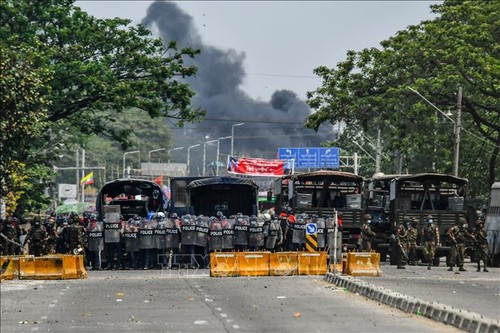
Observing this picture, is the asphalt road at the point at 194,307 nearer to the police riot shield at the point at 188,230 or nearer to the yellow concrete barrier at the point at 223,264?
the yellow concrete barrier at the point at 223,264

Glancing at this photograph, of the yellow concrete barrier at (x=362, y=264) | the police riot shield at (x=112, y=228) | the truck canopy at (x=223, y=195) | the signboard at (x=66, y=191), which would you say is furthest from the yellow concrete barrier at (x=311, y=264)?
the signboard at (x=66, y=191)

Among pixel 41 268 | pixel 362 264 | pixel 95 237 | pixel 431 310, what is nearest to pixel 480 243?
pixel 362 264

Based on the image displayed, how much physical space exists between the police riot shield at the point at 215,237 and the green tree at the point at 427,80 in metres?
21.3

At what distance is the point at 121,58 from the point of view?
56.9m

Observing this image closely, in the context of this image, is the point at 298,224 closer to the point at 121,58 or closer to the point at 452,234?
the point at 452,234

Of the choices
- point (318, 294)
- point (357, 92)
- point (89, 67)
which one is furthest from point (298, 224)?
point (357, 92)

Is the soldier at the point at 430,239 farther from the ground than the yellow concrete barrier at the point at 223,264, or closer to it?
farther from the ground

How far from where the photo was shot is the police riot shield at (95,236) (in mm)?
38594

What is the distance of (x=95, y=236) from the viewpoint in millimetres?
38625

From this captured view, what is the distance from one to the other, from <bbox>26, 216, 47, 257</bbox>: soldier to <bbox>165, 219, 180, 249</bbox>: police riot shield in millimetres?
3979

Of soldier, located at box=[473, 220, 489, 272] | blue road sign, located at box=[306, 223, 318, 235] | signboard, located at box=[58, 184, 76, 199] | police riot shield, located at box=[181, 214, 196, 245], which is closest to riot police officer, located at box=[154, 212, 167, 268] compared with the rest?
police riot shield, located at box=[181, 214, 196, 245]

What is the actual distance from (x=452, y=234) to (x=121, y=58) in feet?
70.8

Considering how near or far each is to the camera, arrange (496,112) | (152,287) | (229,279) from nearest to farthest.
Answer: (152,287), (229,279), (496,112)

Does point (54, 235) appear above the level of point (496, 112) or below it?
below
